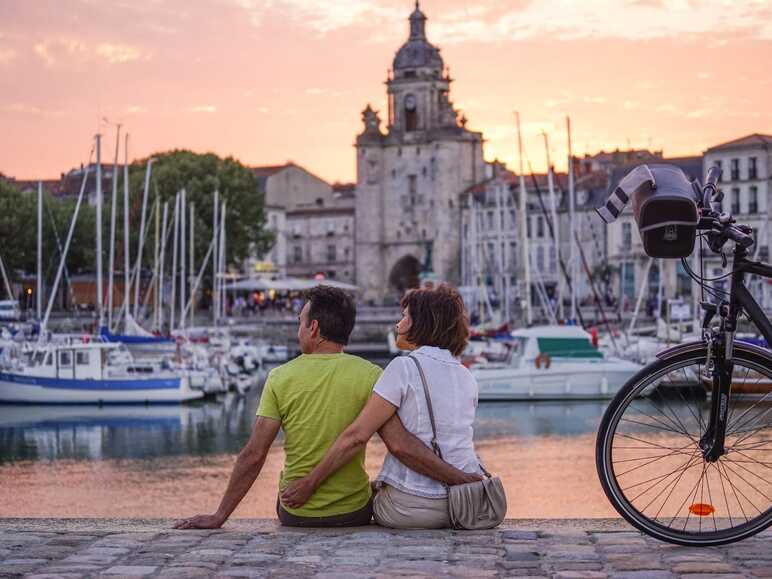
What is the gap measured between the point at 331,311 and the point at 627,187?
1888 millimetres

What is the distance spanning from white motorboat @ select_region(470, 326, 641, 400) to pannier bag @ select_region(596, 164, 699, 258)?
4234 centimetres

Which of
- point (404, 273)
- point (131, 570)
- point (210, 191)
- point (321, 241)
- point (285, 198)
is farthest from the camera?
point (285, 198)

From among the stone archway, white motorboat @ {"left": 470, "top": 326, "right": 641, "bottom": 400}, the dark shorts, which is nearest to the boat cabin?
white motorboat @ {"left": 470, "top": 326, "right": 641, "bottom": 400}

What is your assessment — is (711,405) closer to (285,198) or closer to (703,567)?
(703,567)

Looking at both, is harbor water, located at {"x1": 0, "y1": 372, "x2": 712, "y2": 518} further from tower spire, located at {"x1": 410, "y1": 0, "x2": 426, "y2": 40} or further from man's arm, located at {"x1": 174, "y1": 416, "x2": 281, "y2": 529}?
tower spire, located at {"x1": 410, "y1": 0, "x2": 426, "y2": 40}

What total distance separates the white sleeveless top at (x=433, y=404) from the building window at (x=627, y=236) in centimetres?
8947

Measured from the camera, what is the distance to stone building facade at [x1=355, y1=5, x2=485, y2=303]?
10981 cm

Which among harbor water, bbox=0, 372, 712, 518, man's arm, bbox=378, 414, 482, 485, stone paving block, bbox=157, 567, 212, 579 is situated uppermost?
man's arm, bbox=378, 414, 482, 485

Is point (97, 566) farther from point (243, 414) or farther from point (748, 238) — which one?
point (243, 414)

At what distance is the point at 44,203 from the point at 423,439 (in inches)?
3354

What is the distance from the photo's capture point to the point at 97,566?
670 cm

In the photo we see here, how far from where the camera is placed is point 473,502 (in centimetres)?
749

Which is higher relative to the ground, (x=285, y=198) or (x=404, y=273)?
(x=285, y=198)

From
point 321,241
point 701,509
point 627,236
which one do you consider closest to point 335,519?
point 701,509
